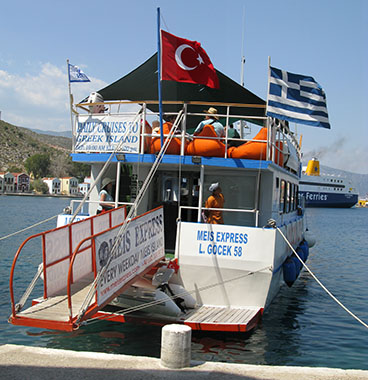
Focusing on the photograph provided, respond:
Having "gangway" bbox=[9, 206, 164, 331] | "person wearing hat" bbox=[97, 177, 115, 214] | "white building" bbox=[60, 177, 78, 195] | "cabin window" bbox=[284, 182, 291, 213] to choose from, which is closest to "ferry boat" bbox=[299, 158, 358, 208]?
"cabin window" bbox=[284, 182, 291, 213]

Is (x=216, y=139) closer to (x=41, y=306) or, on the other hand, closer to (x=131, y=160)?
(x=131, y=160)

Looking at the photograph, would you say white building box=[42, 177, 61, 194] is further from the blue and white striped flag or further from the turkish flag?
the blue and white striped flag

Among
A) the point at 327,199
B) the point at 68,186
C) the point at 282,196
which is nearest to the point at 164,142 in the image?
the point at 282,196

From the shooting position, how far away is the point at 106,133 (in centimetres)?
1039

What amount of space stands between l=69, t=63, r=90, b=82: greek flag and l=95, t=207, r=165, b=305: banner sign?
16.9 ft

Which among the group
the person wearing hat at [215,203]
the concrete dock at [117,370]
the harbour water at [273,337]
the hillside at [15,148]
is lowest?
the harbour water at [273,337]

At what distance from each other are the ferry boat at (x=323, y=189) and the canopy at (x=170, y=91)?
80.6 meters

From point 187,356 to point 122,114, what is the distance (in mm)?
5913

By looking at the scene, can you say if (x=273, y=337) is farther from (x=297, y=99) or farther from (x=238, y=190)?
(x=297, y=99)

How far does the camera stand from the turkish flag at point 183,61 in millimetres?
9289

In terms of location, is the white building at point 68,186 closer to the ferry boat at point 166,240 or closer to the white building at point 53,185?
the white building at point 53,185

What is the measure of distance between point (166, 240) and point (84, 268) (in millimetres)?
2822

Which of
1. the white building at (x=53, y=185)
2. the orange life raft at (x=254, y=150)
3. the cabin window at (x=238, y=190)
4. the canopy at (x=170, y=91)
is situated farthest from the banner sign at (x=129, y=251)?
the white building at (x=53, y=185)

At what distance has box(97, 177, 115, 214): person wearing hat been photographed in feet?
34.3
